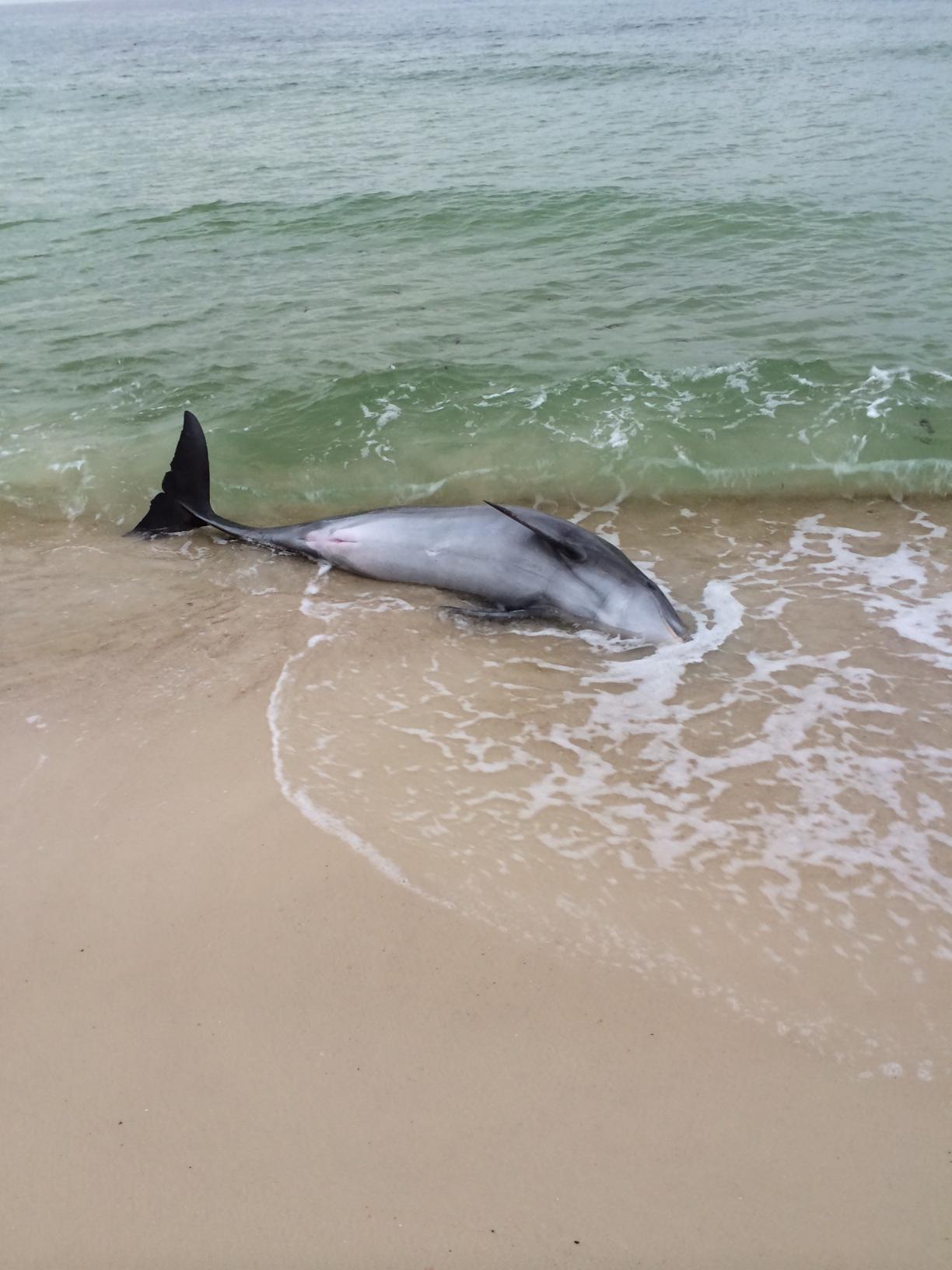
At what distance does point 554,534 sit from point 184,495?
2.68 m

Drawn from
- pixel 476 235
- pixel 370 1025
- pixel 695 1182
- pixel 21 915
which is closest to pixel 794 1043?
pixel 695 1182

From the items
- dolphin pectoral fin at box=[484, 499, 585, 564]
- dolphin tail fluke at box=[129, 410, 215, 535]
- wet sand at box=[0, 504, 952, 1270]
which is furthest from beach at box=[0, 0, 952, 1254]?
dolphin pectoral fin at box=[484, 499, 585, 564]

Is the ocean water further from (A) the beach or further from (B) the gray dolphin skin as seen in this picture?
(B) the gray dolphin skin

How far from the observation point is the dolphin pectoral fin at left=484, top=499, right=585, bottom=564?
5.71m

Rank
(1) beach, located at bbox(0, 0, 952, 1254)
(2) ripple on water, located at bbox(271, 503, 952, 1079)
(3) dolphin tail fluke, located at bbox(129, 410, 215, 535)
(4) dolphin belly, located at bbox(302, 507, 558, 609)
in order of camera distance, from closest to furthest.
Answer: (1) beach, located at bbox(0, 0, 952, 1254) → (2) ripple on water, located at bbox(271, 503, 952, 1079) → (4) dolphin belly, located at bbox(302, 507, 558, 609) → (3) dolphin tail fluke, located at bbox(129, 410, 215, 535)

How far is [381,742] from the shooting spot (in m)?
4.55

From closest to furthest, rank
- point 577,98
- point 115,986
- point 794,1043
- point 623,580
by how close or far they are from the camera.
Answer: point 794,1043 → point 115,986 → point 623,580 → point 577,98

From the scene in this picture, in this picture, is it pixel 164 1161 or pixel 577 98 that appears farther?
pixel 577 98

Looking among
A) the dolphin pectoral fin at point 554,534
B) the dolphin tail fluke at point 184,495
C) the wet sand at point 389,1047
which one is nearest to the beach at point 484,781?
the wet sand at point 389,1047

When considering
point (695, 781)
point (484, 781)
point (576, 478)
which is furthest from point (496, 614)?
point (576, 478)

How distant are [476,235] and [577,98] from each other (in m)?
11.3

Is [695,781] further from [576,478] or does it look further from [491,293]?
[491,293]

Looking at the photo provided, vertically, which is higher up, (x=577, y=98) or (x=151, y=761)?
(x=577, y=98)

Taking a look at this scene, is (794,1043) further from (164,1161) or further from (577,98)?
(577,98)
